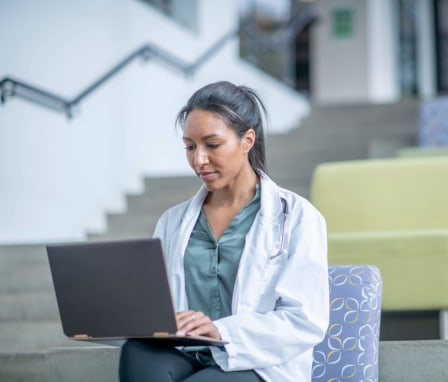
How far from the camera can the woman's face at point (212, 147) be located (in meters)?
2.32

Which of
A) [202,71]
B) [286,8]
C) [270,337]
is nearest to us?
[270,337]

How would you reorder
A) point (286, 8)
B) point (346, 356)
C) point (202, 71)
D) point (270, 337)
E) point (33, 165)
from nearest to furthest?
point (270, 337), point (346, 356), point (33, 165), point (202, 71), point (286, 8)

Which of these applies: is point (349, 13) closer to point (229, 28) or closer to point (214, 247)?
point (229, 28)

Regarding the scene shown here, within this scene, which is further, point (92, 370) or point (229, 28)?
point (229, 28)

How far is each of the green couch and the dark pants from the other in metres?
1.67

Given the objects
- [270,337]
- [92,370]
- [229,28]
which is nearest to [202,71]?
[229,28]

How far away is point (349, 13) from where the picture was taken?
10.9 m

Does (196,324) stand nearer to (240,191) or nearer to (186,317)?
(186,317)

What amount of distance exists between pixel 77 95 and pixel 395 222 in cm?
226

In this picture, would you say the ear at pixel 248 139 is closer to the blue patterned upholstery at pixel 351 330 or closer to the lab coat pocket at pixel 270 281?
the lab coat pocket at pixel 270 281

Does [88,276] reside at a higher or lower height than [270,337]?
higher

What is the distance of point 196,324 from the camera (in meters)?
2.11

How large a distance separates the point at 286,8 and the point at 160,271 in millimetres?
10273

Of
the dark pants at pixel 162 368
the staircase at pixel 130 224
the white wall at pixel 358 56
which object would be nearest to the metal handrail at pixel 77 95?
the staircase at pixel 130 224
